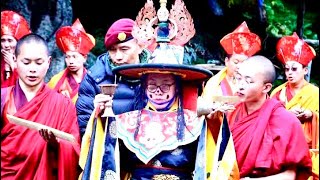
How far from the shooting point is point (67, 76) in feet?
24.5

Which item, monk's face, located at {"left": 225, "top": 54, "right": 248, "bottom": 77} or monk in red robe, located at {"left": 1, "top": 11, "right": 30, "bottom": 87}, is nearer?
monk in red robe, located at {"left": 1, "top": 11, "right": 30, "bottom": 87}

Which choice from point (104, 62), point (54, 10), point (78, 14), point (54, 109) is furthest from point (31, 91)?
point (78, 14)

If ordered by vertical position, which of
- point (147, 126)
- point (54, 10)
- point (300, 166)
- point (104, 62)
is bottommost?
point (300, 166)

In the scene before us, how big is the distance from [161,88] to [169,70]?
147 millimetres

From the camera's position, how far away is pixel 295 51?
26.4 feet

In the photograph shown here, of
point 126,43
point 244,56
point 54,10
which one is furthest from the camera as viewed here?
point 54,10

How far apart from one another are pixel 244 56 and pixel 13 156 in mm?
2785

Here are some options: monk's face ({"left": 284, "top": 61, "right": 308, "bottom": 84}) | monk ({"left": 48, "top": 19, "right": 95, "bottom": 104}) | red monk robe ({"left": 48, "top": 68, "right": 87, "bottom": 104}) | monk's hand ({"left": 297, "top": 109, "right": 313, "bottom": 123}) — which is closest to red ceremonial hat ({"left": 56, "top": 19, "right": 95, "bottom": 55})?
monk ({"left": 48, "top": 19, "right": 95, "bottom": 104})

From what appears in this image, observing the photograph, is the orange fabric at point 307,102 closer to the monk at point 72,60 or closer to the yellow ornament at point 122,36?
the monk at point 72,60

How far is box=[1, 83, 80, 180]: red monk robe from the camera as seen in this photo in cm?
557

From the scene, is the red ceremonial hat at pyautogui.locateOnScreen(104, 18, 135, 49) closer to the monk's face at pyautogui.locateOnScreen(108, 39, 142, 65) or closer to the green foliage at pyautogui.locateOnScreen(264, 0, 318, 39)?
the monk's face at pyautogui.locateOnScreen(108, 39, 142, 65)

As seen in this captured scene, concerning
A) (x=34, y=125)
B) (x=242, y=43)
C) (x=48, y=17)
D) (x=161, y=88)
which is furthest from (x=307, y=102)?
(x=48, y=17)

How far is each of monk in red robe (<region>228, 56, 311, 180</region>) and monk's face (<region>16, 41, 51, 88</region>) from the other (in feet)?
4.98

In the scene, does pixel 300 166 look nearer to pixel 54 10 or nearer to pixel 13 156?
pixel 13 156
